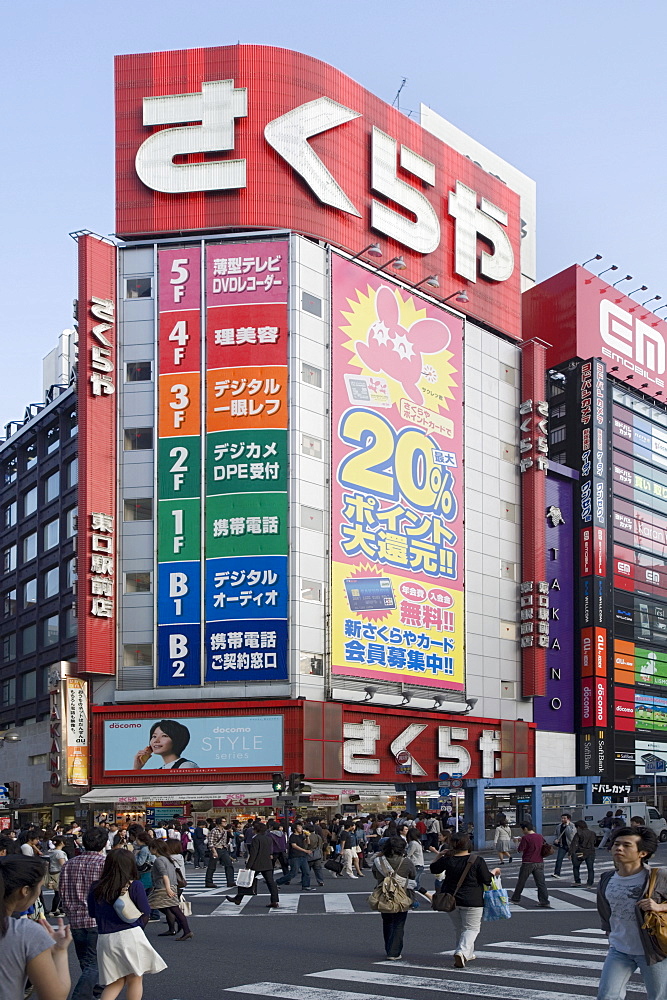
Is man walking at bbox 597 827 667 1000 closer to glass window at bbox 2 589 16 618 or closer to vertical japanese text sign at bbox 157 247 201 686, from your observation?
vertical japanese text sign at bbox 157 247 201 686

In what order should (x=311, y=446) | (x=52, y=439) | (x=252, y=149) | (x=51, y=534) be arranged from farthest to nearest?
(x=52, y=439) < (x=51, y=534) < (x=252, y=149) < (x=311, y=446)

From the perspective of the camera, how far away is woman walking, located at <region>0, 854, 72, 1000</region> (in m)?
6.54

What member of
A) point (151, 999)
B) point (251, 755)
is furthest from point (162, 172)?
point (151, 999)

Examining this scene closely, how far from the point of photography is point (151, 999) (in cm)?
1445

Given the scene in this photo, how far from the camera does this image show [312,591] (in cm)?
6391

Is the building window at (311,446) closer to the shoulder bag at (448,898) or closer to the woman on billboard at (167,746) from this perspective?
the woman on billboard at (167,746)

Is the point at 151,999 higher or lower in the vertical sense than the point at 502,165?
lower

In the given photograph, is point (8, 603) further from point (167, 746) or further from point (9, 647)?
point (167, 746)

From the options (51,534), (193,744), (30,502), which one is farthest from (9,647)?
(193,744)

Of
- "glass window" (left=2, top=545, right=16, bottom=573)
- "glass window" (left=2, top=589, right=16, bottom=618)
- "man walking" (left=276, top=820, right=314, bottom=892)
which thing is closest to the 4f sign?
"glass window" (left=2, top=545, right=16, bottom=573)

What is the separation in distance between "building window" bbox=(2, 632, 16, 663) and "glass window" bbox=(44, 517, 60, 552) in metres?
8.40

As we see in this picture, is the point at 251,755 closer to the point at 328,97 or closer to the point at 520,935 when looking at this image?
the point at 328,97

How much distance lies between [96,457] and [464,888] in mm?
50662

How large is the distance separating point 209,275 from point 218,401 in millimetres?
7151
